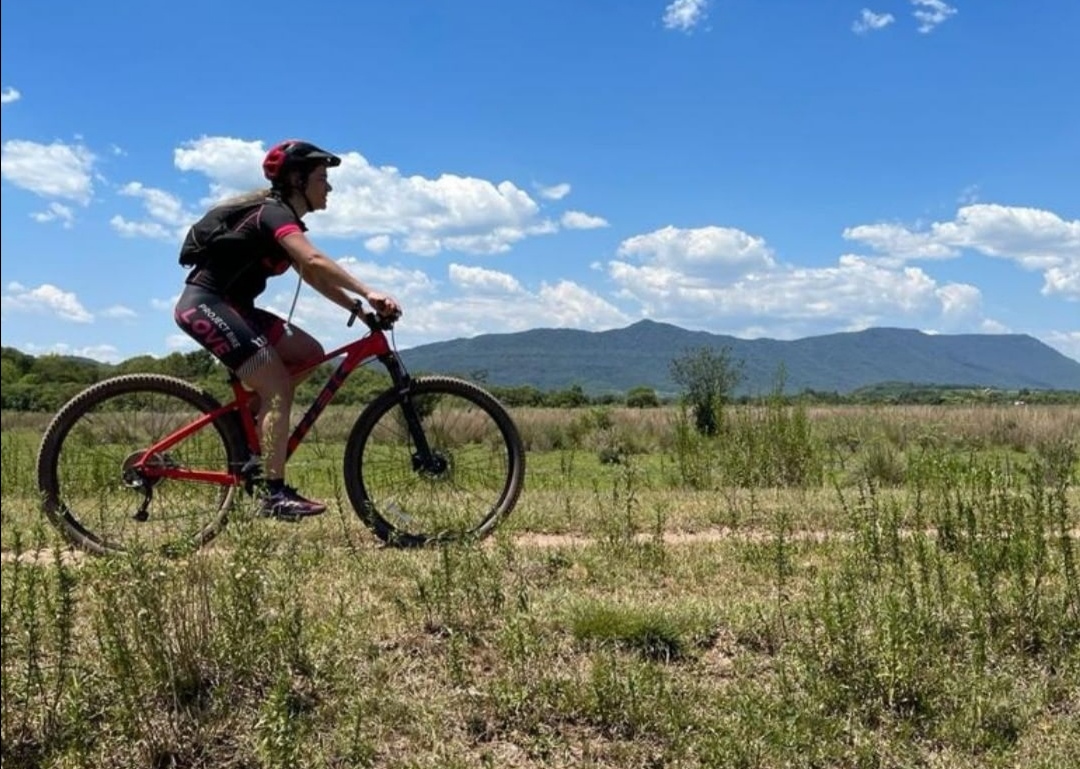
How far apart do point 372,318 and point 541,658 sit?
2638 millimetres

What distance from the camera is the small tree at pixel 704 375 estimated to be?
585 inches

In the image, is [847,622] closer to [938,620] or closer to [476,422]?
[938,620]

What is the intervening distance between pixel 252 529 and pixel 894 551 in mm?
3149

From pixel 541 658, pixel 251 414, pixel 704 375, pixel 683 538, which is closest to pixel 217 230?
pixel 251 414

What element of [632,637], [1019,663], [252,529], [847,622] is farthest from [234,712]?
[1019,663]

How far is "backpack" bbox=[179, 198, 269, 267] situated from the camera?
5164 millimetres

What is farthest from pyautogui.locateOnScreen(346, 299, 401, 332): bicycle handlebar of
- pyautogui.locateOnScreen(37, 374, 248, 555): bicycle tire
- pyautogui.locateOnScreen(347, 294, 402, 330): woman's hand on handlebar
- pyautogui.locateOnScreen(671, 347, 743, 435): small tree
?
pyautogui.locateOnScreen(671, 347, 743, 435): small tree

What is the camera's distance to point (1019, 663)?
3654 mm

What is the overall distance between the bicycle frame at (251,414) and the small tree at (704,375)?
9150 mm

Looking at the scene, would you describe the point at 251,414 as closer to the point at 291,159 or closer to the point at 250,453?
the point at 250,453

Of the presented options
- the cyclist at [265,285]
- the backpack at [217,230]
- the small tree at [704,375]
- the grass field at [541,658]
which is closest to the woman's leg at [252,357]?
the cyclist at [265,285]

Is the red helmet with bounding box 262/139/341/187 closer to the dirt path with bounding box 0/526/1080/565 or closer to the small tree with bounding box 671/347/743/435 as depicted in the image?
the dirt path with bounding box 0/526/1080/565

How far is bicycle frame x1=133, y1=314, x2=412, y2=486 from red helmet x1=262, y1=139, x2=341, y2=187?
0.96 metres

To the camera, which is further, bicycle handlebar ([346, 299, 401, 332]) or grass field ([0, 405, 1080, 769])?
bicycle handlebar ([346, 299, 401, 332])
